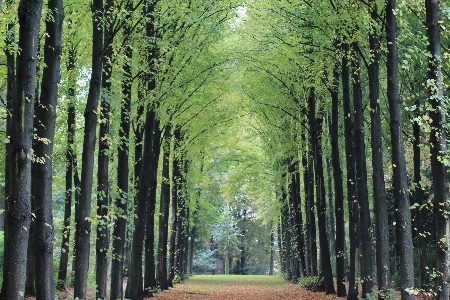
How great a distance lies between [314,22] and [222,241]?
2257 inches

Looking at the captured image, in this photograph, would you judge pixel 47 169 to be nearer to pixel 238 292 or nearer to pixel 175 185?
pixel 238 292

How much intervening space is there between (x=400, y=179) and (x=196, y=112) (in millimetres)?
13857

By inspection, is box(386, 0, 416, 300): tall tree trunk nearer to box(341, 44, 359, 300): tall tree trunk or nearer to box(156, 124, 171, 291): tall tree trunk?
box(341, 44, 359, 300): tall tree trunk

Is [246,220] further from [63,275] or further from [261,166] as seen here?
[63,275]

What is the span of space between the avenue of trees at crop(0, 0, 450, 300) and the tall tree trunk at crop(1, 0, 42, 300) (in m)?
0.02

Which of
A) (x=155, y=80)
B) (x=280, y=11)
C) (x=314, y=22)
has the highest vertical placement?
(x=280, y=11)

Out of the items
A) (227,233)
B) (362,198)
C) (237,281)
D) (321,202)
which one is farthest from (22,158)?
(227,233)

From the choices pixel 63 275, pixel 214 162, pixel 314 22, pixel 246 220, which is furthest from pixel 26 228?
pixel 246 220

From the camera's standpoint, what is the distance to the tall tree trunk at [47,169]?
25.3ft

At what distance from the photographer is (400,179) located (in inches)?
348

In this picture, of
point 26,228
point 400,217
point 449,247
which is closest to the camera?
point 26,228

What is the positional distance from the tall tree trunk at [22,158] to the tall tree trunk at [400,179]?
609 centimetres

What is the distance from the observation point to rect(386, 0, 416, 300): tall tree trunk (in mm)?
8508

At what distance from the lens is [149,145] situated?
47.9 feet
